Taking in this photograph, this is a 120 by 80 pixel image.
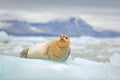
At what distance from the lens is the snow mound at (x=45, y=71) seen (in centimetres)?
358

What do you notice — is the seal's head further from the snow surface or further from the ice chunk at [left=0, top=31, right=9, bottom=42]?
the ice chunk at [left=0, top=31, right=9, bottom=42]

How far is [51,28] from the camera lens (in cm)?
544

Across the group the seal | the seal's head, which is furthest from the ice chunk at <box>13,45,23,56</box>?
the seal's head

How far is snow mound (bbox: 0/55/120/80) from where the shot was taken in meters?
3.58

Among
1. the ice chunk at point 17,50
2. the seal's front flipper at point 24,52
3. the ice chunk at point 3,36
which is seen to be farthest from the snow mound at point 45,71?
the ice chunk at point 3,36

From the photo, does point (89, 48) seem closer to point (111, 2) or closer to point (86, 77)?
point (111, 2)

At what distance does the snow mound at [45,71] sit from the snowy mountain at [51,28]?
5.00ft

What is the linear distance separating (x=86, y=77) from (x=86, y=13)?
1.86 meters

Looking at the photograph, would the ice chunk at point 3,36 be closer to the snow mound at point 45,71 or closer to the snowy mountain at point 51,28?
the snowy mountain at point 51,28

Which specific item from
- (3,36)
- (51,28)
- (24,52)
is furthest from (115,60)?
(3,36)

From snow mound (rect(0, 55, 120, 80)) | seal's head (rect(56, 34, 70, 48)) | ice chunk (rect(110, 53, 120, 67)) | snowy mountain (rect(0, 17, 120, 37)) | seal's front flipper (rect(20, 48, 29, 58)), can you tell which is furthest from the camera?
snowy mountain (rect(0, 17, 120, 37))

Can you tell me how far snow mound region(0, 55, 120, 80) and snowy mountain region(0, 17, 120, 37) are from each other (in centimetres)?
152

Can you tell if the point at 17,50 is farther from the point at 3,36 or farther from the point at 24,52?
the point at 24,52

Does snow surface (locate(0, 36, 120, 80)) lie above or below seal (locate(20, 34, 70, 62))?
below
